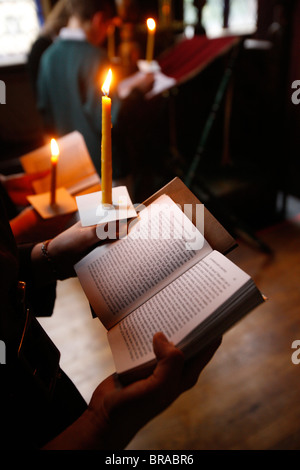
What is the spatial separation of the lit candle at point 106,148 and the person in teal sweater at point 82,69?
1.06 metres

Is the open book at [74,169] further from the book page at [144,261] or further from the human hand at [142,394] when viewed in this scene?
the human hand at [142,394]

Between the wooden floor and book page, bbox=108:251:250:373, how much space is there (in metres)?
0.87

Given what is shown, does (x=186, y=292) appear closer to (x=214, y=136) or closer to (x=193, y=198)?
(x=193, y=198)

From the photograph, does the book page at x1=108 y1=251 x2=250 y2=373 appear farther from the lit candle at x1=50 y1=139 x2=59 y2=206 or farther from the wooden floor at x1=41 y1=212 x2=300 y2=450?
the wooden floor at x1=41 y1=212 x2=300 y2=450

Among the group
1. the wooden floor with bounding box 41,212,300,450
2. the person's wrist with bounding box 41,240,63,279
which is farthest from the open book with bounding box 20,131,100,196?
the wooden floor with bounding box 41,212,300,450

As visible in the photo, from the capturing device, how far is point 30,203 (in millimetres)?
877

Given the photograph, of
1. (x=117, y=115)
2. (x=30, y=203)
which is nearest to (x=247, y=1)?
(x=117, y=115)

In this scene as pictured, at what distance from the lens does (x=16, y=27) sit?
3.38 m

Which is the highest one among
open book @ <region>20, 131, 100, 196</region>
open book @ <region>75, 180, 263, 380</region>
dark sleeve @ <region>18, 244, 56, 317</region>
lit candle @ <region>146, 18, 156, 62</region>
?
lit candle @ <region>146, 18, 156, 62</region>

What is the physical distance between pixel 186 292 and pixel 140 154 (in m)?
2.15

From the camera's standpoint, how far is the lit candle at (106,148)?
526 millimetres

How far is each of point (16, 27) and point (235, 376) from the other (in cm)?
357

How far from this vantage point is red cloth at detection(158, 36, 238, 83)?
1684 mm

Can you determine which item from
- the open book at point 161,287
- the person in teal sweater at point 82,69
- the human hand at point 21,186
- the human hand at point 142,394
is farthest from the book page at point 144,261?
the person in teal sweater at point 82,69
